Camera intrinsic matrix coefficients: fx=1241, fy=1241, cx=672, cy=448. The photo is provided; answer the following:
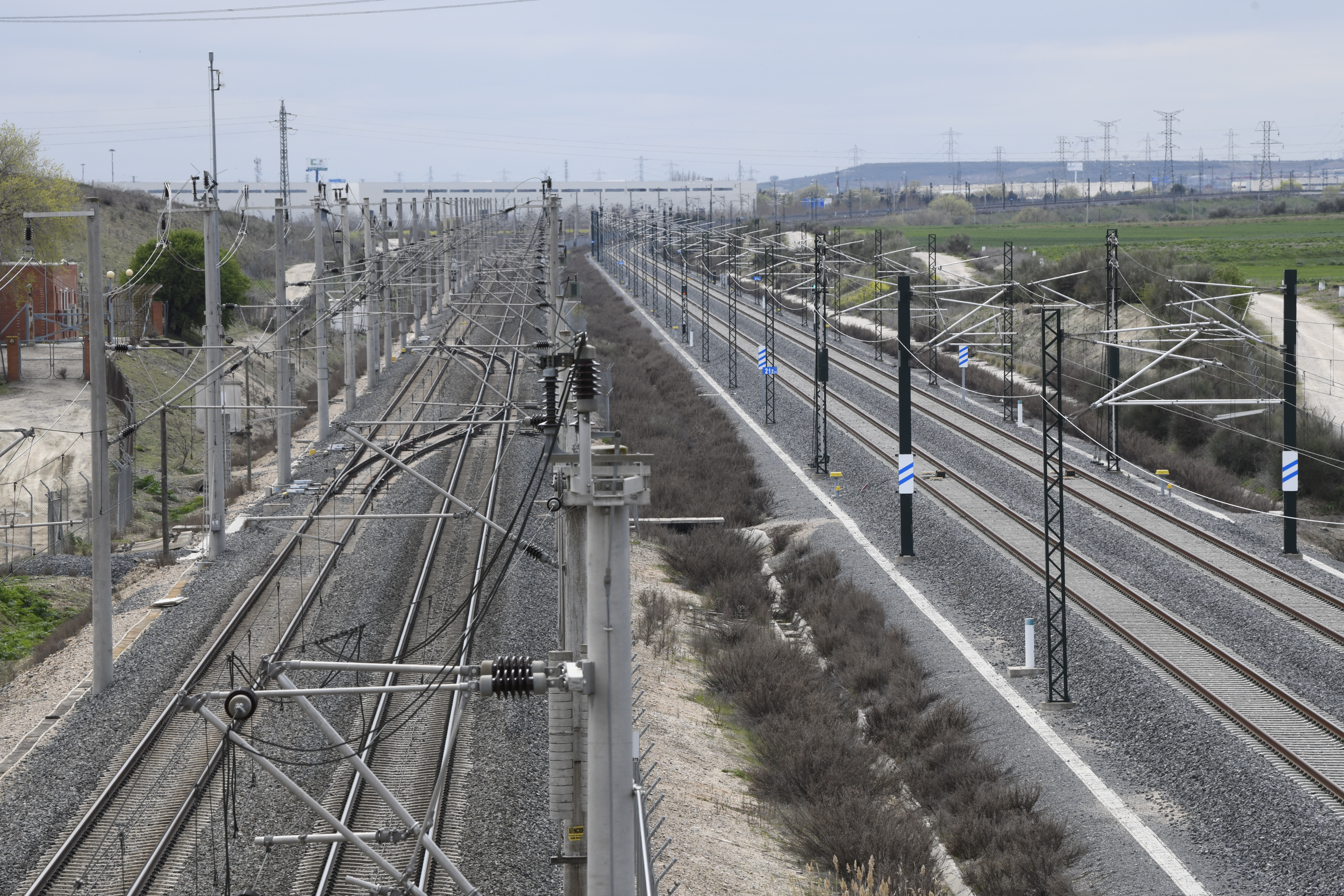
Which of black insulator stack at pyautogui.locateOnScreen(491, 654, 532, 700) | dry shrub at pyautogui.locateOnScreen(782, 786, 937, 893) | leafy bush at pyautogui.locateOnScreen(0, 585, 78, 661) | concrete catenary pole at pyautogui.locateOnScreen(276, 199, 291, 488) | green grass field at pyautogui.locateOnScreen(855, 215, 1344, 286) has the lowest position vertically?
dry shrub at pyautogui.locateOnScreen(782, 786, 937, 893)

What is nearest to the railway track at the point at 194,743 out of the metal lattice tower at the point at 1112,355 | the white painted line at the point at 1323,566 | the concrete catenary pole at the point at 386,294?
the concrete catenary pole at the point at 386,294

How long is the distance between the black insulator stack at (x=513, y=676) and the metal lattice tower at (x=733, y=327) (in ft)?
129

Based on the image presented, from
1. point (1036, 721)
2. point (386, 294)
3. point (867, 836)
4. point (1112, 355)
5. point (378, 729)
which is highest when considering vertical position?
point (386, 294)

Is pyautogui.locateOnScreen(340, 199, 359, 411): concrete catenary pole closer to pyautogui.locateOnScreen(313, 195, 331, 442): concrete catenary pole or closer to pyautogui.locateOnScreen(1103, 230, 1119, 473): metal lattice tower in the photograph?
pyautogui.locateOnScreen(313, 195, 331, 442): concrete catenary pole

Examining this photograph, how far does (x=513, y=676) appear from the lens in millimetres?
7969

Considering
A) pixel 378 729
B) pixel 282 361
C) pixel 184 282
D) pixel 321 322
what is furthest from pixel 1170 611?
pixel 184 282

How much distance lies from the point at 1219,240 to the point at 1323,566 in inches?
2929

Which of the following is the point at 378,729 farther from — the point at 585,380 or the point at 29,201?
the point at 29,201

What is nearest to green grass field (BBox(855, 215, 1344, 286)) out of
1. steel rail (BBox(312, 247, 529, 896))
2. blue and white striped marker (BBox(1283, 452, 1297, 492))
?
blue and white striped marker (BBox(1283, 452, 1297, 492))

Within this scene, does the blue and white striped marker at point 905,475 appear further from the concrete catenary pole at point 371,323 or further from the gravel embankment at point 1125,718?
the concrete catenary pole at point 371,323

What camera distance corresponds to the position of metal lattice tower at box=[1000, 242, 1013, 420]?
38.1m

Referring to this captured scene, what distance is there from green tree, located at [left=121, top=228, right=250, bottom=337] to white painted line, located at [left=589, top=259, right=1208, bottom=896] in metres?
26.5

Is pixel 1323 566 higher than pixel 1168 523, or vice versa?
pixel 1168 523

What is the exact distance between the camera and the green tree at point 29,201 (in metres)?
48.4
